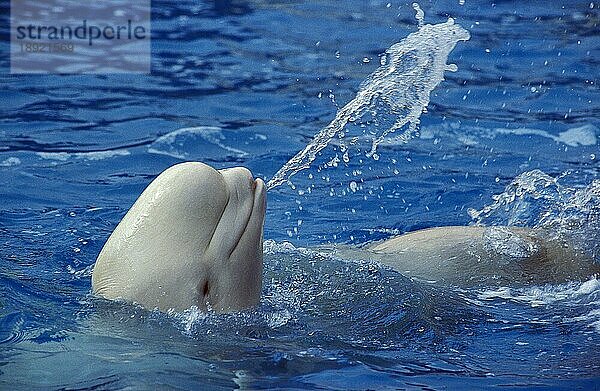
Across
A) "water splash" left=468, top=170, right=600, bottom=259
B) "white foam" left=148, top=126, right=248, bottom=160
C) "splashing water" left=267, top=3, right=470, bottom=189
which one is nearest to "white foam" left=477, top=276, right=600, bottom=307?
"water splash" left=468, top=170, right=600, bottom=259

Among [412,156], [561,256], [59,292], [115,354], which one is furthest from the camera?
[412,156]

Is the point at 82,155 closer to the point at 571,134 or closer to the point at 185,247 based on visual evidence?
the point at 571,134

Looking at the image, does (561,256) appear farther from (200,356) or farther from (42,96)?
(42,96)

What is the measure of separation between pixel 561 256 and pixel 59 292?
262 centimetres

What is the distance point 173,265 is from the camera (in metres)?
4.42

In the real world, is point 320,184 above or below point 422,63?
below

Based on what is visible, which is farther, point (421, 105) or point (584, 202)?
point (421, 105)

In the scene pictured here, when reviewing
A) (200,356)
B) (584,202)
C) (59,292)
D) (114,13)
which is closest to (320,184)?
(584,202)

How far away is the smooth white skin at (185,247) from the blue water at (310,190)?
0.11 meters

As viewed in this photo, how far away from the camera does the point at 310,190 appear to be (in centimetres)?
814

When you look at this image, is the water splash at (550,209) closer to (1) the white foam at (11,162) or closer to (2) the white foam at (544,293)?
(2) the white foam at (544,293)

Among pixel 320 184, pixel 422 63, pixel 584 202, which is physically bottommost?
pixel 320 184

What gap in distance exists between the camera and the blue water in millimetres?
4508

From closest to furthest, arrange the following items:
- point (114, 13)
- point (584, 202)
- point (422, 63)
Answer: point (584, 202), point (422, 63), point (114, 13)
